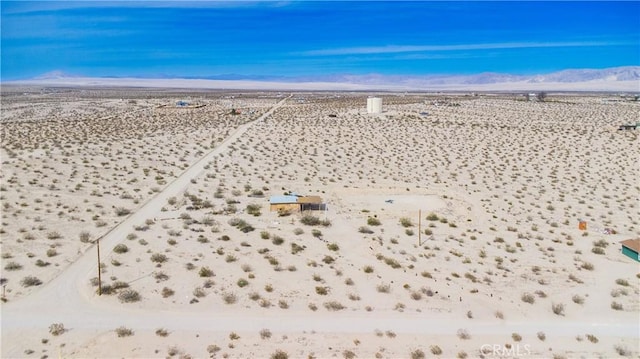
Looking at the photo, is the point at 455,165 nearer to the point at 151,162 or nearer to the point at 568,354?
the point at 151,162

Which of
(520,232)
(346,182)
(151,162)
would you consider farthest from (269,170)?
(520,232)

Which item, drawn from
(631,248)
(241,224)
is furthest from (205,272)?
(631,248)

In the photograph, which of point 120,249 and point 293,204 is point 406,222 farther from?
point 120,249

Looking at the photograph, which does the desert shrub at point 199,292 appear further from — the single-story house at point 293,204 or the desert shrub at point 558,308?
the desert shrub at point 558,308

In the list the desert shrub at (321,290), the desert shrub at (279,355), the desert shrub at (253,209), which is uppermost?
the desert shrub at (253,209)

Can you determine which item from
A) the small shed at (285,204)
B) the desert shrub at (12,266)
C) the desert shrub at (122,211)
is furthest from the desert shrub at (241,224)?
the desert shrub at (12,266)

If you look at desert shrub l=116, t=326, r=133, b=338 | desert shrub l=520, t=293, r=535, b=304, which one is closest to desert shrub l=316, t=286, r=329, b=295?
desert shrub l=116, t=326, r=133, b=338

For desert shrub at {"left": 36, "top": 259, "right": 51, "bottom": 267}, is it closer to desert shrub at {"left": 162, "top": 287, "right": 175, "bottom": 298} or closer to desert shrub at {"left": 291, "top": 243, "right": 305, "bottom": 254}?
desert shrub at {"left": 162, "top": 287, "right": 175, "bottom": 298}
